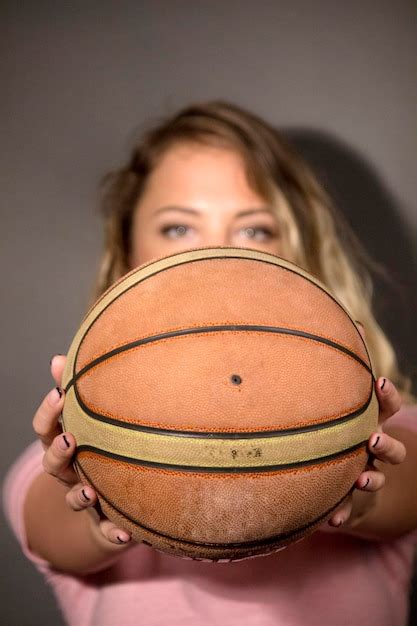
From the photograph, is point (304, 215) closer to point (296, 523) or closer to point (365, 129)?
point (365, 129)

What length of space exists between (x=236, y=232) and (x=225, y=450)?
809 mm

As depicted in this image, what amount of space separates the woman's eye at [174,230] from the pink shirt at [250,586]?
1.95ft

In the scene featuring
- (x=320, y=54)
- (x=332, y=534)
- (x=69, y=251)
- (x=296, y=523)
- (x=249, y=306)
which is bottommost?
(x=332, y=534)

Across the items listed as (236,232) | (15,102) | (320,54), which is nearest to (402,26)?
(320,54)

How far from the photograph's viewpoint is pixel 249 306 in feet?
2.12

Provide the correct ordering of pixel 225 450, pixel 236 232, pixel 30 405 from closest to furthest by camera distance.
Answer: pixel 225 450 → pixel 236 232 → pixel 30 405

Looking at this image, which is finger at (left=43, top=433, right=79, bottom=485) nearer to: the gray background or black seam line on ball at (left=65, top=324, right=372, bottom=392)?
black seam line on ball at (left=65, top=324, right=372, bottom=392)

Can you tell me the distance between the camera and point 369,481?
2.33 feet

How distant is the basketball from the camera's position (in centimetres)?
60

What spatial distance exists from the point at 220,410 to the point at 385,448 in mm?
254

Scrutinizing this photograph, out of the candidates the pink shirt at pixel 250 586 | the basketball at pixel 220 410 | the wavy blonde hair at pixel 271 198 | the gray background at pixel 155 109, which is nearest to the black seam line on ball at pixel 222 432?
the basketball at pixel 220 410

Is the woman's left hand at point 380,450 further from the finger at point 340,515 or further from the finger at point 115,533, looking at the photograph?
the finger at point 115,533

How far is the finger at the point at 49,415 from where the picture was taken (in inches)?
27.8

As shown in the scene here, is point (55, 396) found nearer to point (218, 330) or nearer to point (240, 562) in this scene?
point (218, 330)
